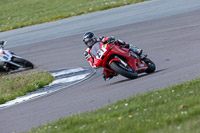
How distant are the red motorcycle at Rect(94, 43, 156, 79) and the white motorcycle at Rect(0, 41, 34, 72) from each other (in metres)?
5.79

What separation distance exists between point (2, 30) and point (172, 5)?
9459mm

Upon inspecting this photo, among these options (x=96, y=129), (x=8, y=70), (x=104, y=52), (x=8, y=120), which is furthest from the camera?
(x=8, y=70)

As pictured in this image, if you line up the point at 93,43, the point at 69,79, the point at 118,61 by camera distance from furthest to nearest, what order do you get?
the point at 69,79, the point at 93,43, the point at 118,61

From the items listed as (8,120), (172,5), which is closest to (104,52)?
(8,120)

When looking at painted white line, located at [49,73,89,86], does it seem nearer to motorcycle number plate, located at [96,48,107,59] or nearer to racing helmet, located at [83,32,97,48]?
racing helmet, located at [83,32,97,48]

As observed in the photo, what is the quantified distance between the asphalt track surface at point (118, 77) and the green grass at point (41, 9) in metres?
5.38

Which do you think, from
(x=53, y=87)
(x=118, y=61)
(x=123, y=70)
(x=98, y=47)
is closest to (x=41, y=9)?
(x=53, y=87)

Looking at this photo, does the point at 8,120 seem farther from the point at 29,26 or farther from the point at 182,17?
the point at 29,26

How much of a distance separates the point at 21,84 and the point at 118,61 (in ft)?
12.7

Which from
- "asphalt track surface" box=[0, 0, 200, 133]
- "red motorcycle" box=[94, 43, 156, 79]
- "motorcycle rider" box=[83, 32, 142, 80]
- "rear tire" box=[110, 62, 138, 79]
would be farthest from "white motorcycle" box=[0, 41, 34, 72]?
"rear tire" box=[110, 62, 138, 79]

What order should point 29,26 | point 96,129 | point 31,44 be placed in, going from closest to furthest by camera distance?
point 96,129
point 31,44
point 29,26

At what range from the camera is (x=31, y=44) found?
20250 mm

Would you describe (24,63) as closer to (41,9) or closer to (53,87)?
(53,87)

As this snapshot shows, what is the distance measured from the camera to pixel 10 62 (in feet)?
51.7
